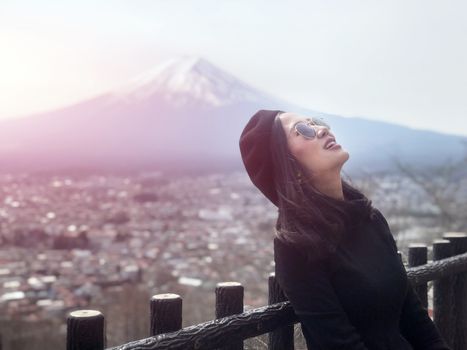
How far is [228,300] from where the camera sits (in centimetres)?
153

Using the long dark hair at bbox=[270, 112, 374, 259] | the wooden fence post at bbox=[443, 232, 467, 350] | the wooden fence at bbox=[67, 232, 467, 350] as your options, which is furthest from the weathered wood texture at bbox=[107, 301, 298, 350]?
the wooden fence post at bbox=[443, 232, 467, 350]

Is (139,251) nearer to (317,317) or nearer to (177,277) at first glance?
(177,277)

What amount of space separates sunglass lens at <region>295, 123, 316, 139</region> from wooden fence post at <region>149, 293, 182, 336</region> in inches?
21.4

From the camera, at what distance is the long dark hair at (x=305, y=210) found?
1374 mm

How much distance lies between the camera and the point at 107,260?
78.0 feet

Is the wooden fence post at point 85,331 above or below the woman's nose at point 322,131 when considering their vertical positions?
below

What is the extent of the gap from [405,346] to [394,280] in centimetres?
19

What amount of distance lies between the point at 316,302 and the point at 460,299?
1.63m

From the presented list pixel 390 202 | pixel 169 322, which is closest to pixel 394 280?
pixel 169 322

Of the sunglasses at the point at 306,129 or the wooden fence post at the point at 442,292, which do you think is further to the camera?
the wooden fence post at the point at 442,292

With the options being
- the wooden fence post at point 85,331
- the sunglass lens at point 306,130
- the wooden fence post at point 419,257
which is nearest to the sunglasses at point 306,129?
the sunglass lens at point 306,130

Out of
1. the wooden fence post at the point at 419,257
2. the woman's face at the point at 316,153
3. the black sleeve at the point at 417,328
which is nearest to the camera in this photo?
the woman's face at the point at 316,153

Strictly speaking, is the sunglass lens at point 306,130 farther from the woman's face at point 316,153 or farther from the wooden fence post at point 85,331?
the wooden fence post at point 85,331

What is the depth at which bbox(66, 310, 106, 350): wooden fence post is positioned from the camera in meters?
1.18
